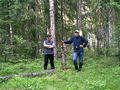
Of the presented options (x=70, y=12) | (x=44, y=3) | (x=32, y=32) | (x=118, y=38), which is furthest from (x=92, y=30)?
(x=118, y=38)

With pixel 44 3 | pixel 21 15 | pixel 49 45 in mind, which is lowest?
pixel 49 45

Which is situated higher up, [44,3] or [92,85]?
[44,3]

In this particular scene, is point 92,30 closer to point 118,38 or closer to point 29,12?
point 29,12

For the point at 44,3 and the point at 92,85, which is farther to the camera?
the point at 44,3

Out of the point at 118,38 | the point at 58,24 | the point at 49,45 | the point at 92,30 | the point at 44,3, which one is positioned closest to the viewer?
the point at 49,45

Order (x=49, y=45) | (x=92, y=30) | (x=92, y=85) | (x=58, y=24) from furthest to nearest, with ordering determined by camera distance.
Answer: (x=92, y=30) < (x=58, y=24) < (x=49, y=45) < (x=92, y=85)

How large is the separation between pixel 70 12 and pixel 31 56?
6.54 meters

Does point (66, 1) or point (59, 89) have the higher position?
point (66, 1)

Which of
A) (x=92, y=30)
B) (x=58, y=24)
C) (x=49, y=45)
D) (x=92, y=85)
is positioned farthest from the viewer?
(x=92, y=30)

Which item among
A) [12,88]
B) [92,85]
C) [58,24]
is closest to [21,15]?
[58,24]

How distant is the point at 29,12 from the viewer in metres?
14.8

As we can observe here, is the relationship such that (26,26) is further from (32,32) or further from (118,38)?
(118,38)

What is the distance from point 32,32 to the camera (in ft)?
48.1

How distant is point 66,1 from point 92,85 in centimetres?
1323
